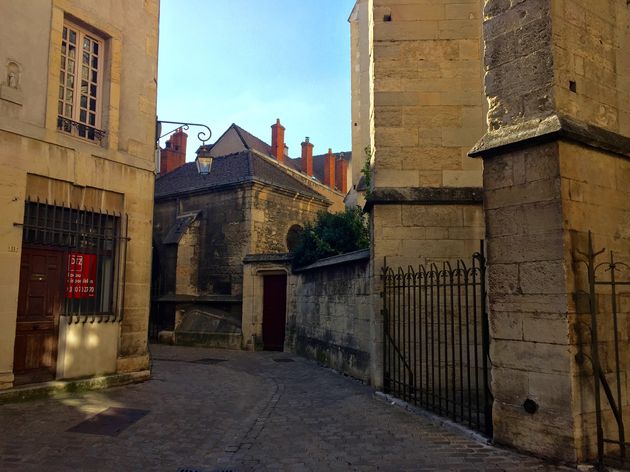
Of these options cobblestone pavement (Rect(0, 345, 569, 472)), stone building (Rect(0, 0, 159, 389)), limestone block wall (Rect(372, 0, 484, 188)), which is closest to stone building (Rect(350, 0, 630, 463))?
cobblestone pavement (Rect(0, 345, 569, 472))

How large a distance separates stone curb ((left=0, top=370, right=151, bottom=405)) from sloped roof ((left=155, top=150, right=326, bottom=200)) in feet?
35.8

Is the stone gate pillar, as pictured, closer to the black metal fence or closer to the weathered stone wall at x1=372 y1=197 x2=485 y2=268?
the black metal fence

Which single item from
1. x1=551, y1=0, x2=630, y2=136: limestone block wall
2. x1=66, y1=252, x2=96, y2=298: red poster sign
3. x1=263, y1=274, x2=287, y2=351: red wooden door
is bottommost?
x1=263, y1=274, x2=287, y2=351: red wooden door

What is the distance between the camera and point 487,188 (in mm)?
5121

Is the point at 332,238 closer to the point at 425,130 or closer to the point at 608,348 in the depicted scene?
the point at 425,130

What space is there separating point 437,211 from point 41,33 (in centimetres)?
656

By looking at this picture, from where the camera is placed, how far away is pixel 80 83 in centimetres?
816

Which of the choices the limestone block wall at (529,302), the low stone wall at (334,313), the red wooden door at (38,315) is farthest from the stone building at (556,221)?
the red wooden door at (38,315)

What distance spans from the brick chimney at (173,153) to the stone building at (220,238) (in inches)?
130

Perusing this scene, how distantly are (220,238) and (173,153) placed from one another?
960 cm

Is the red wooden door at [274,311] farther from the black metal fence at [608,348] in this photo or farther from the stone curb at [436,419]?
the black metal fence at [608,348]

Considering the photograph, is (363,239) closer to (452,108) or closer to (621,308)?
(452,108)

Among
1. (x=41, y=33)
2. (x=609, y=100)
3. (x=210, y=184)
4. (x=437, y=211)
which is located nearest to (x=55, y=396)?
(x=41, y=33)

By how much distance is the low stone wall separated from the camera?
8711 mm
